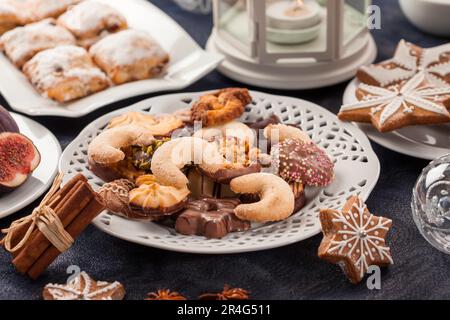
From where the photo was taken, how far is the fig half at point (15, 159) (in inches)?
57.8

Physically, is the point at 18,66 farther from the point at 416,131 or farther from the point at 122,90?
the point at 416,131

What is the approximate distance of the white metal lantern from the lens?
6.05ft

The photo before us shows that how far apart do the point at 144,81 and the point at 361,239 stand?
2.59 ft

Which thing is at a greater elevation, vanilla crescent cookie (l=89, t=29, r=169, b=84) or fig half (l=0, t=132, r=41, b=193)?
fig half (l=0, t=132, r=41, b=193)

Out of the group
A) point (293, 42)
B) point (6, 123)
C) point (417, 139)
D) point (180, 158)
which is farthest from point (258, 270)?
point (293, 42)

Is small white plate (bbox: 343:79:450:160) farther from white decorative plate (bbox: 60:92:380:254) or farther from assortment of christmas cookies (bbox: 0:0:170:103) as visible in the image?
assortment of christmas cookies (bbox: 0:0:170:103)

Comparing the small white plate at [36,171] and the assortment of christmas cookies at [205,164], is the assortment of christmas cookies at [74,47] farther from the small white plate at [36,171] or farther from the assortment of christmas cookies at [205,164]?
the small white plate at [36,171]

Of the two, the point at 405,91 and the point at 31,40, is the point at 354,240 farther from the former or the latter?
the point at 31,40

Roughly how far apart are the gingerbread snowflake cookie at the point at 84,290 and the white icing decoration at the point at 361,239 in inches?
14.2

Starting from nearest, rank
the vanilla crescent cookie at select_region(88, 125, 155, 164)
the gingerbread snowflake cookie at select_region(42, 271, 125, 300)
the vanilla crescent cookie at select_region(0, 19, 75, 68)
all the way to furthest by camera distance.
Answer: the gingerbread snowflake cookie at select_region(42, 271, 125, 300), the vanilla crescent cookie at select_region(88, 125, 155, 164), the vanilla crescent cookie at select_region(0, 19, 75, 68)

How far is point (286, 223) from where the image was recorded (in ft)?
4.49

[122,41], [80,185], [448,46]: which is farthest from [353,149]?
[122,41]

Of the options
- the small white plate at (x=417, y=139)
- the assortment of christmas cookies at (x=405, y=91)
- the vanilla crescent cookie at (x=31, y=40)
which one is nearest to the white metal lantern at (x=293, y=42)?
the assortment of christmas cookies at (x=405, y=91)

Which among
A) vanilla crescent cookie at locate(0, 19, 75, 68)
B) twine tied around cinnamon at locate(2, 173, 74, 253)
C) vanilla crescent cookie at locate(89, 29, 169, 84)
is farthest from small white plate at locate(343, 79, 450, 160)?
vanilla crescent cookie at locate(0, 19, 75, 68)
